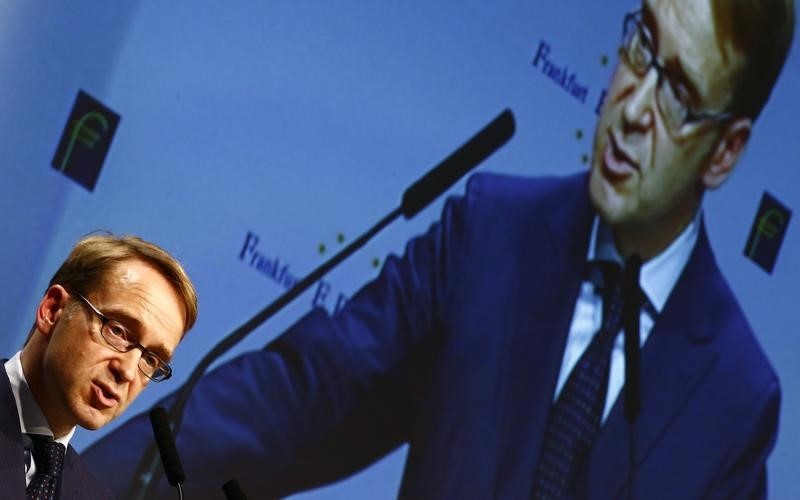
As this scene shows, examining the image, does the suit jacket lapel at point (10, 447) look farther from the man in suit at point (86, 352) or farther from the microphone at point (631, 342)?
the microphone at point (631, 342)

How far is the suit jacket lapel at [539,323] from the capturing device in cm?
358

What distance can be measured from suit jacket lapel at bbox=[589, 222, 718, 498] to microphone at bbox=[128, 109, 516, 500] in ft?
2.31

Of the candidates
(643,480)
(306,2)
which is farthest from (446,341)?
(306,2)

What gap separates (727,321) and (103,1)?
2.04m

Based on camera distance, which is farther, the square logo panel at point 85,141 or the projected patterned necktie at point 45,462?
the square logo panel at point 85,141

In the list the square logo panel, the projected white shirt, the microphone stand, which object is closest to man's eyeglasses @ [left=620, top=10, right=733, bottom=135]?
the projected white shirt

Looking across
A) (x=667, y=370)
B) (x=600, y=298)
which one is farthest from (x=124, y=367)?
(x=667, y=370)

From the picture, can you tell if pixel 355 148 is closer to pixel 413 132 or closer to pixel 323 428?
pixel 413 132

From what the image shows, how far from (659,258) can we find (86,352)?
2419 millimetres

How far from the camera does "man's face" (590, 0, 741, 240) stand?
387 centimetres

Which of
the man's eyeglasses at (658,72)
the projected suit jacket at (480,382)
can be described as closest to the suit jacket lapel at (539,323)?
the projected suit jacket at (480,382)

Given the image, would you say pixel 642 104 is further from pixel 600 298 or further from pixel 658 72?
pixel 600 298

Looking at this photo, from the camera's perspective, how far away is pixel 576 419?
3.63 m

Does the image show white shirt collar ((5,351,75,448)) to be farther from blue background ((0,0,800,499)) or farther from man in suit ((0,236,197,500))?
blue background ((0,0,800,499))
